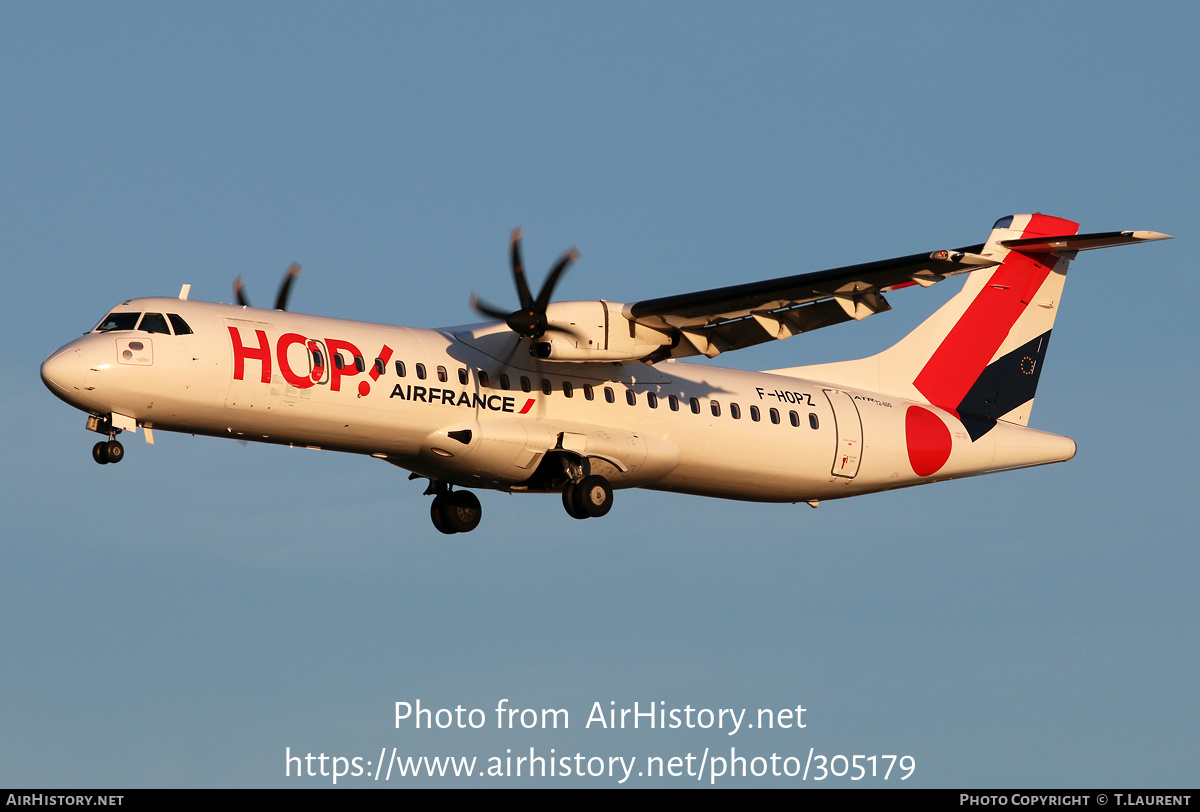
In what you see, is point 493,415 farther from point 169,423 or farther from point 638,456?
point 169,423

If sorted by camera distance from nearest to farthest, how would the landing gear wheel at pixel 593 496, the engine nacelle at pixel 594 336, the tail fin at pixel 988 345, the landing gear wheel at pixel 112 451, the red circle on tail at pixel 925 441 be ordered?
the landing gear wheel at pixel 112 451 → the engine nacelle at pixel 594 336 → the landing gear wheel at pixel 593 496 → the red circle on tail at pixel 925 441 → the tail fin at pixel 988 345

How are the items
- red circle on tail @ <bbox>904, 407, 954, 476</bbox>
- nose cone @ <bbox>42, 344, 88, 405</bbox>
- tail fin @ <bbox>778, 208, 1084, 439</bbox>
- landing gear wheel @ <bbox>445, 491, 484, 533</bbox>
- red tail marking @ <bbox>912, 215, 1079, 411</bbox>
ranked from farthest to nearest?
1. red tail marking @ <bbox>912, 215, 1079, 411</bbox>
2. tail fin @ <bbox>778, 208, 1084, 439</bbox>
3. red circle on tail @ <bbox>904, 407, 954, 476</bbox>
4. landing gear wheel @ <bbox>445, 491, 484, 533</bbox>
5. nose cone @ <bbox>42, 344, 88, 405</bbox>

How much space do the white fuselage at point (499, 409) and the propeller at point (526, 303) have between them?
1.39ft

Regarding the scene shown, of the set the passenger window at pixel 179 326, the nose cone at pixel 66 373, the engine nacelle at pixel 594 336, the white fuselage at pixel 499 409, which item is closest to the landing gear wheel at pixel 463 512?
the white fuselage at pixel 499 409

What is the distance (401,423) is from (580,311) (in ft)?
10.2

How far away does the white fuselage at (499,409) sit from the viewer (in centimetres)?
2005

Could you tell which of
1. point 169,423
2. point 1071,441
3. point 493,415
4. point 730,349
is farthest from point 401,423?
point 1071,441

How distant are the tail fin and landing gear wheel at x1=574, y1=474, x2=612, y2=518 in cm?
522

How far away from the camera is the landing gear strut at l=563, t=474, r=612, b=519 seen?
Answer: 883 inches

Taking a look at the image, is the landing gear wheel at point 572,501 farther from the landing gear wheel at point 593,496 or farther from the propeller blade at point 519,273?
the propeller blade at point 519,273

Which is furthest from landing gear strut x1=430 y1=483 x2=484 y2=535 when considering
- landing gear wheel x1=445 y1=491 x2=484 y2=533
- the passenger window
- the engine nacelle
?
the passenger window

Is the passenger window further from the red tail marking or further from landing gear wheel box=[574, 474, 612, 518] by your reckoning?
the red tail marking

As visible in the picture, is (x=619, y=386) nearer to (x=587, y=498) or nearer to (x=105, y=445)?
(x=587, y=498)

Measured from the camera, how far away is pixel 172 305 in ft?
67.5
